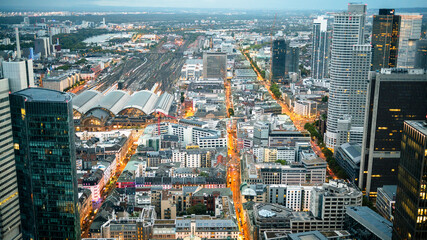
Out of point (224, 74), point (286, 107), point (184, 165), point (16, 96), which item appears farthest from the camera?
point (224, 74)

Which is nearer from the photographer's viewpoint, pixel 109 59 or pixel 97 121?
pixel 97 121

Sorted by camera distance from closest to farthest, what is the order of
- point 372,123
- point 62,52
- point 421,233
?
1. point 421,233
2. point 372,123
3. point 62,52

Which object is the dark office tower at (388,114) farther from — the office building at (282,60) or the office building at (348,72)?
the office building at (282,60)

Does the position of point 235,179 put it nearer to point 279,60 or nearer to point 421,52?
point 421,52

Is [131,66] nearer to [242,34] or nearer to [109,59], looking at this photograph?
[109,59]

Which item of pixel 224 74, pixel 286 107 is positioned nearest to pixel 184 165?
pixel 286 107

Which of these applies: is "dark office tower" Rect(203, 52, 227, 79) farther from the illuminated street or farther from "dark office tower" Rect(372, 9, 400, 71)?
"dark office tower" Rect(372, 9, 400, 71)

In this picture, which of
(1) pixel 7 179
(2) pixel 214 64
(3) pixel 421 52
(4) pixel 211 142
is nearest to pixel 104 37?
(2) pixel 214 64

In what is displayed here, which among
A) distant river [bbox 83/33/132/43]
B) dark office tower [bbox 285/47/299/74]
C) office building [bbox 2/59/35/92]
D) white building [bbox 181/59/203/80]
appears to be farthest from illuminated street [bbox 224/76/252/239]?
distant river [bbox 83/33/132/43]
